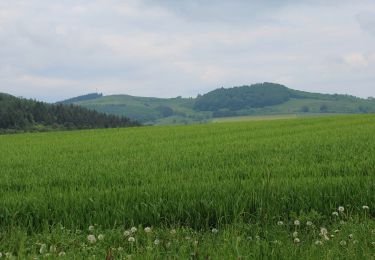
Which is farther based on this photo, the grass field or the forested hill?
the forested hill

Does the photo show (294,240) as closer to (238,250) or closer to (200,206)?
(238,250)

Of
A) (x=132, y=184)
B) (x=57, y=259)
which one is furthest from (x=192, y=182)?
(x=57, y=259)

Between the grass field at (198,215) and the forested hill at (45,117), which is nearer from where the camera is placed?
the grass field at (198,215)

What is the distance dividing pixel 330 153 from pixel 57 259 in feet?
34.7

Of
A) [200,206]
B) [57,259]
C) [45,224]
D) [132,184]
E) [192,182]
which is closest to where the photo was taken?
[57,259]

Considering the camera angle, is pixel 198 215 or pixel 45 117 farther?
pixel 45 117

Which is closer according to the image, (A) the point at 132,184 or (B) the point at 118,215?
(B) the point at 118,215

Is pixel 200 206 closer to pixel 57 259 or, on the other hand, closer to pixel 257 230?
pixel 257 230

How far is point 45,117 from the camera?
175 metres

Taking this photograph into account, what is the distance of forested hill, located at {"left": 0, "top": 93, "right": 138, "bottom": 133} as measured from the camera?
161125 millimetres

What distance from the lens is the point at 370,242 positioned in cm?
521

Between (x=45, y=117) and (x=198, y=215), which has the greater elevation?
(x=198, y=215)

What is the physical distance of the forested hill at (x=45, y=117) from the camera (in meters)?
161

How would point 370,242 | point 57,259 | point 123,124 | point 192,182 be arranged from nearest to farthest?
point 57,259 < point 370,242 < point 192,182 < point 123,124
